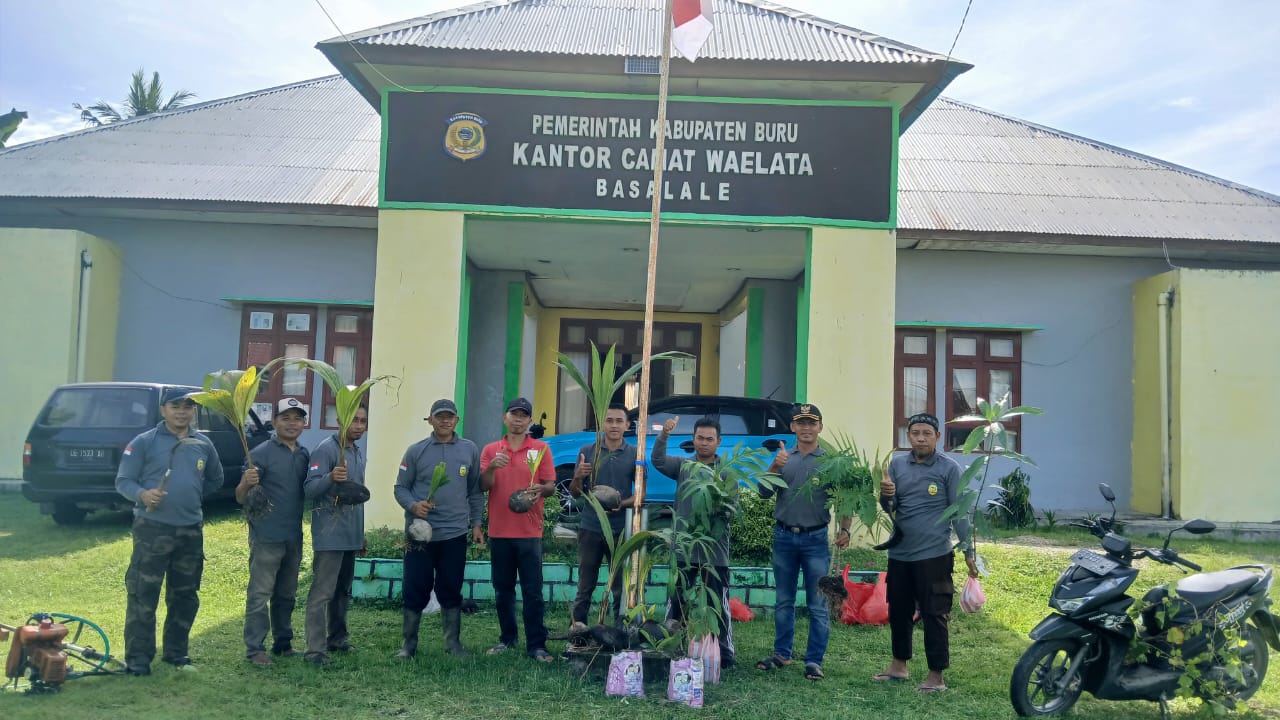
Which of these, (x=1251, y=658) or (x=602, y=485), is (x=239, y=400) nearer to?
(x=602, y=485)

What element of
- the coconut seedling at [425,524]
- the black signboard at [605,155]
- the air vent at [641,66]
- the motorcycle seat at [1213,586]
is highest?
the air vent at [641,66]

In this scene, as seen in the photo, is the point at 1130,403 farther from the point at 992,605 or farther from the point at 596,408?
the point at 596,408

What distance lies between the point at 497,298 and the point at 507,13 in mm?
4708

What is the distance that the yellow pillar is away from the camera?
8.48 meters

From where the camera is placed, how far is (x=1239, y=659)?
16.3 feet

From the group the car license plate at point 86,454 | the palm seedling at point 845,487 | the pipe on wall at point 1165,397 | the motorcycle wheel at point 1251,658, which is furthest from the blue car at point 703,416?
the pipe on wall at point 1165,397

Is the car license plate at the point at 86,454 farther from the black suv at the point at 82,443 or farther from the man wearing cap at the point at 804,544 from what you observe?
the man wearing cap at the point at 804,544

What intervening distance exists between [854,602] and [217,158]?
1170cm

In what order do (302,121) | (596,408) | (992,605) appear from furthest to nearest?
1. (302,121)
2. (992,605)
3. (596,408)

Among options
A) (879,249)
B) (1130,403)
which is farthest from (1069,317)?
(879,249)

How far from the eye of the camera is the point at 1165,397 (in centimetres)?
1189

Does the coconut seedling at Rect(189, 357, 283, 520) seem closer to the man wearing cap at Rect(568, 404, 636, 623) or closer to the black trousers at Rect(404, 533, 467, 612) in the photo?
the black trousers at Rect(404, 533, 467, 612)

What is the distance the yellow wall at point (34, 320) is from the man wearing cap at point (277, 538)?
26.3ft

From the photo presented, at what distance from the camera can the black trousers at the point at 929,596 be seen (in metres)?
5.34
